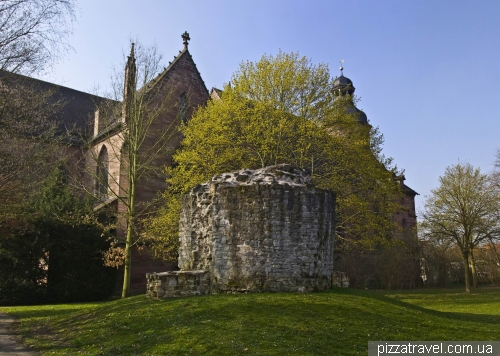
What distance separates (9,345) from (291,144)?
1381 cm

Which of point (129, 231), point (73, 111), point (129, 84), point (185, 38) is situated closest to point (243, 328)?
point (129, 231)

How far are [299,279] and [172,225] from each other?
9.27m

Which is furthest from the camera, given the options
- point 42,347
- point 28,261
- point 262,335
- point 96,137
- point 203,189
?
point 96,137

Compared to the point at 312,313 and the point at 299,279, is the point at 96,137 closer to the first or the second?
the point at 299,279

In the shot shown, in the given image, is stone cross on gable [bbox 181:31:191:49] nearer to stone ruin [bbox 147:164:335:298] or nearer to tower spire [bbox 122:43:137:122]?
tower spire [bbox 122:43:137:122]

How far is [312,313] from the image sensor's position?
901 cm

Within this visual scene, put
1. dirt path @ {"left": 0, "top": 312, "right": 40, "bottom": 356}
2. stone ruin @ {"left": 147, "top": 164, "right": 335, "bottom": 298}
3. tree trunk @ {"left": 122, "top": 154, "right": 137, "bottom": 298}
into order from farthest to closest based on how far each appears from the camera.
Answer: tree trunk @ {"left": 122, "top": 154, "right": 137, "bottom": 298}
stone ruin @ {"left": 147, "top": 164, "right": 335, "bottom": 298}
dirt path @ {"left": 0, "top": 312, "right": 40, "bottom": 356}

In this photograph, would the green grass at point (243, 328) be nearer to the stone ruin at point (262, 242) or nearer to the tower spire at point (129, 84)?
the stone ruin at point (262, 242)

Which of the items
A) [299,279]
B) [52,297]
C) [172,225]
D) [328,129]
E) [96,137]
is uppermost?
[96,137]

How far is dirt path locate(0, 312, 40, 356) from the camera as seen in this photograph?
8.29 meters

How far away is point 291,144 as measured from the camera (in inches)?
782

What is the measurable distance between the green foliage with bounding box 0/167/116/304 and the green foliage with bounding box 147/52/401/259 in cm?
332

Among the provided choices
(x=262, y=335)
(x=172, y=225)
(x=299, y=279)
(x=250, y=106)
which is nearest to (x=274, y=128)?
(x=250, y=106)

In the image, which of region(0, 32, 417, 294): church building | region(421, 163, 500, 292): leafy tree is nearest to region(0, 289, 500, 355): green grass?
region(0, 32, 417, 294): church building
